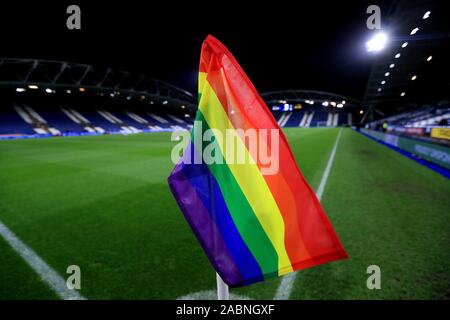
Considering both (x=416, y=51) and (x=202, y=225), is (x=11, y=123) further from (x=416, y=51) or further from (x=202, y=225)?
(x=416, y=51)

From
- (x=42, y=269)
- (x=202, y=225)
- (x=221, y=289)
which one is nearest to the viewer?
(x=202, y=225)

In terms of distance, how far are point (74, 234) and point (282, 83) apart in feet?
208

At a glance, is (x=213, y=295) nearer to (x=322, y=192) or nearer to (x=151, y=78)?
(x=322, y=192)

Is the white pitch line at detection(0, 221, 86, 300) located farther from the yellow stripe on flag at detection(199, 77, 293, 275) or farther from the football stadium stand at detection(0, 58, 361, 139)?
the football stadium stand at detection(0, 58, 361, 139)

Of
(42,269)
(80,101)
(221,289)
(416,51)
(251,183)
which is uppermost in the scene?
(80,101)

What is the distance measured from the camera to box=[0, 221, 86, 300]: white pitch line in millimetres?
2385

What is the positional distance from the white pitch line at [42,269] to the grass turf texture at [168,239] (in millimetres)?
60

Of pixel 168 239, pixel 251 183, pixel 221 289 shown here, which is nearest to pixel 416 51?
pixel 168 239

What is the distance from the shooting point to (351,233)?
3633mm

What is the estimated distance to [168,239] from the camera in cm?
354

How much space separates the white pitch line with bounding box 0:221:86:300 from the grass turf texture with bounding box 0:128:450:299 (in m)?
0.06

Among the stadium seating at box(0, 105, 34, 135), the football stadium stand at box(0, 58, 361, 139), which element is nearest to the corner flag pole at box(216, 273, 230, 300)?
the football stadium stand at box(0, 58, 361, 139)

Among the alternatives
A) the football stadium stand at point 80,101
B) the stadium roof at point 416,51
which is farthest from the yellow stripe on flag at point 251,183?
the football stadium stand at point 80,101

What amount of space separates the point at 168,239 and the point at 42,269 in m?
1.51
